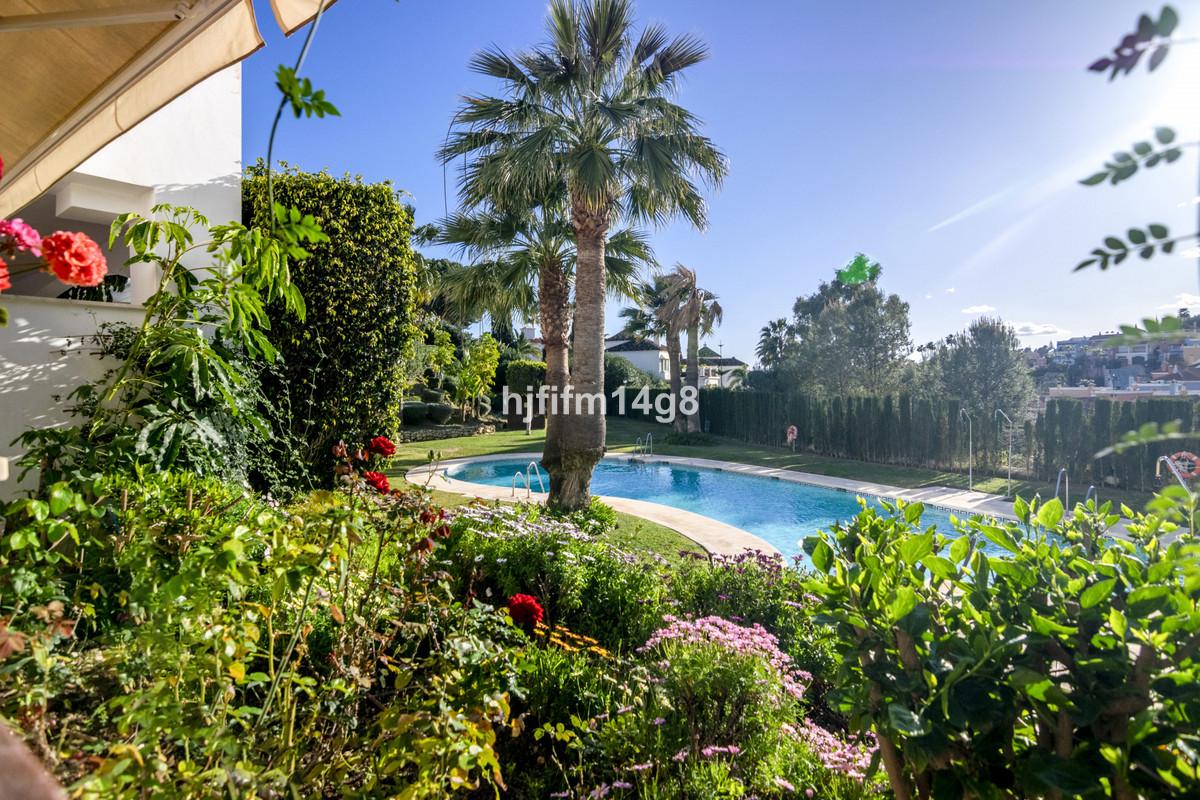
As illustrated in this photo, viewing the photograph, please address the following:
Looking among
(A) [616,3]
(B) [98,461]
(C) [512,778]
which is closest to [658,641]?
(C) [512,778]

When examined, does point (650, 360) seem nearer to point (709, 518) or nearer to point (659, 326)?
point (659, 326)

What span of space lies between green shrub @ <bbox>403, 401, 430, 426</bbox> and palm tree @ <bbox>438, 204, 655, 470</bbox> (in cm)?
1243

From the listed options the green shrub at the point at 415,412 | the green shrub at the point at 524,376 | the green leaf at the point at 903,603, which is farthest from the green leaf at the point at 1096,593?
the green shrub at the point at 524,376

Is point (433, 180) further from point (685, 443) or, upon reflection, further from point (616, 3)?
point (685, 443)

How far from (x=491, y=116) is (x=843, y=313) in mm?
20367

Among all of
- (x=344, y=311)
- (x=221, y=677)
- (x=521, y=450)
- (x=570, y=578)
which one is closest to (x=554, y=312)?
(x=344, y=311)

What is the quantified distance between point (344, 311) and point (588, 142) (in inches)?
179

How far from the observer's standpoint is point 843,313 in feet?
86.8

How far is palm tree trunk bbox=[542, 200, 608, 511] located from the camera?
962 cm

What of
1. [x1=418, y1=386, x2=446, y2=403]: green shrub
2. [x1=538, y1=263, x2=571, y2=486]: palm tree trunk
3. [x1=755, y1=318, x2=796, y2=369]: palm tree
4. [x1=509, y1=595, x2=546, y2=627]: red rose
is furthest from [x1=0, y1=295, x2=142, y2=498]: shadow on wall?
[x1=755, y1=318, x2=796, y2=369]: palm tree

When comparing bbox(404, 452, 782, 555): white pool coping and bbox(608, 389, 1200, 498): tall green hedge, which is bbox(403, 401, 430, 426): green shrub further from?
bbox(608, 389, 1200, 498): tall green hedge

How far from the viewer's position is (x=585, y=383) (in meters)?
9.71

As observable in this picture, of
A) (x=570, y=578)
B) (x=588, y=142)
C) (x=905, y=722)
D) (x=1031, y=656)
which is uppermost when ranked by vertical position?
(x=588, y=142)

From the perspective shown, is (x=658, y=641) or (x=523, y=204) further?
(x=523, y=204)
